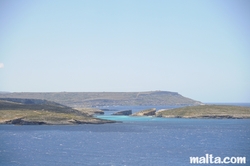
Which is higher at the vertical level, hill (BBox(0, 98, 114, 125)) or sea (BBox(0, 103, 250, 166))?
hill (BBox(0, 98, 114, 125))

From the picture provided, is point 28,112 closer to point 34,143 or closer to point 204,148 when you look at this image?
point 34,143

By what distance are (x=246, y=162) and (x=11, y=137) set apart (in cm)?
7236

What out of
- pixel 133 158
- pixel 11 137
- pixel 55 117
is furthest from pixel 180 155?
pixel 55 117

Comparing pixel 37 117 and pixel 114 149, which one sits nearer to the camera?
pixel 114 149

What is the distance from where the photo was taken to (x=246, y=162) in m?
74.0

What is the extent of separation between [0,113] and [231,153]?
401 ft

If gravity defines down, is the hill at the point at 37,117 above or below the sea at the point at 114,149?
above

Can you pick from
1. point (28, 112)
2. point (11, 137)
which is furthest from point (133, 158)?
point (28, 112)

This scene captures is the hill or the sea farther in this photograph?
the hill

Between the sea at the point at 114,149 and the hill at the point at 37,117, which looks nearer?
the sea at the point at 114,149

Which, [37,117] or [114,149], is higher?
[37,117]

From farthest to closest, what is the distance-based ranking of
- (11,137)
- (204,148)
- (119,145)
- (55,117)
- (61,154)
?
(55,117) → (11,137) → (119,145) → (204,148) → (61,154)

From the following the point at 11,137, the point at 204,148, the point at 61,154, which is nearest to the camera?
the point at 61,154

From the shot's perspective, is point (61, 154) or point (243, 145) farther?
point (243, 145)
